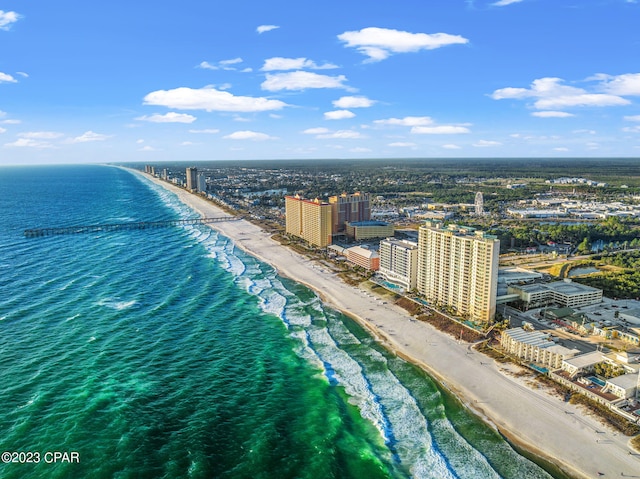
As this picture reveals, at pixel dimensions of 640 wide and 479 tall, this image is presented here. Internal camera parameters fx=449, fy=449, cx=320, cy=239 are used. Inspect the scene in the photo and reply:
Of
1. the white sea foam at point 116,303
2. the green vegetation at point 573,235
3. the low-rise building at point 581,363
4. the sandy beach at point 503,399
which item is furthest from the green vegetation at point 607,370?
the green vegetation at point 573,235

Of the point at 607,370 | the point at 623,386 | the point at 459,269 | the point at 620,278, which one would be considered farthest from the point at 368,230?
the point at 623,386

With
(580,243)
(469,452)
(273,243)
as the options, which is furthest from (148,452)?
(580,243)

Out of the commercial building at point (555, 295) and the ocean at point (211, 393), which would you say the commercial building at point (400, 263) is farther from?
the commercial building at point (555, 295)

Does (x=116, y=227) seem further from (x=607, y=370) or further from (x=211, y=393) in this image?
(x=607, y=370)

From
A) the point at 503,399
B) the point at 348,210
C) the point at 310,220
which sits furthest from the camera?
the point at 348,210

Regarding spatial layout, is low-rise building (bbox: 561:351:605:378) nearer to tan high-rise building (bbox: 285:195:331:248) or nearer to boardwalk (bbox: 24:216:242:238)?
tan high-rise building (bbox: 285:195:331:248)

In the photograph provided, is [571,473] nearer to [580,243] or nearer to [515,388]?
[515,388]
